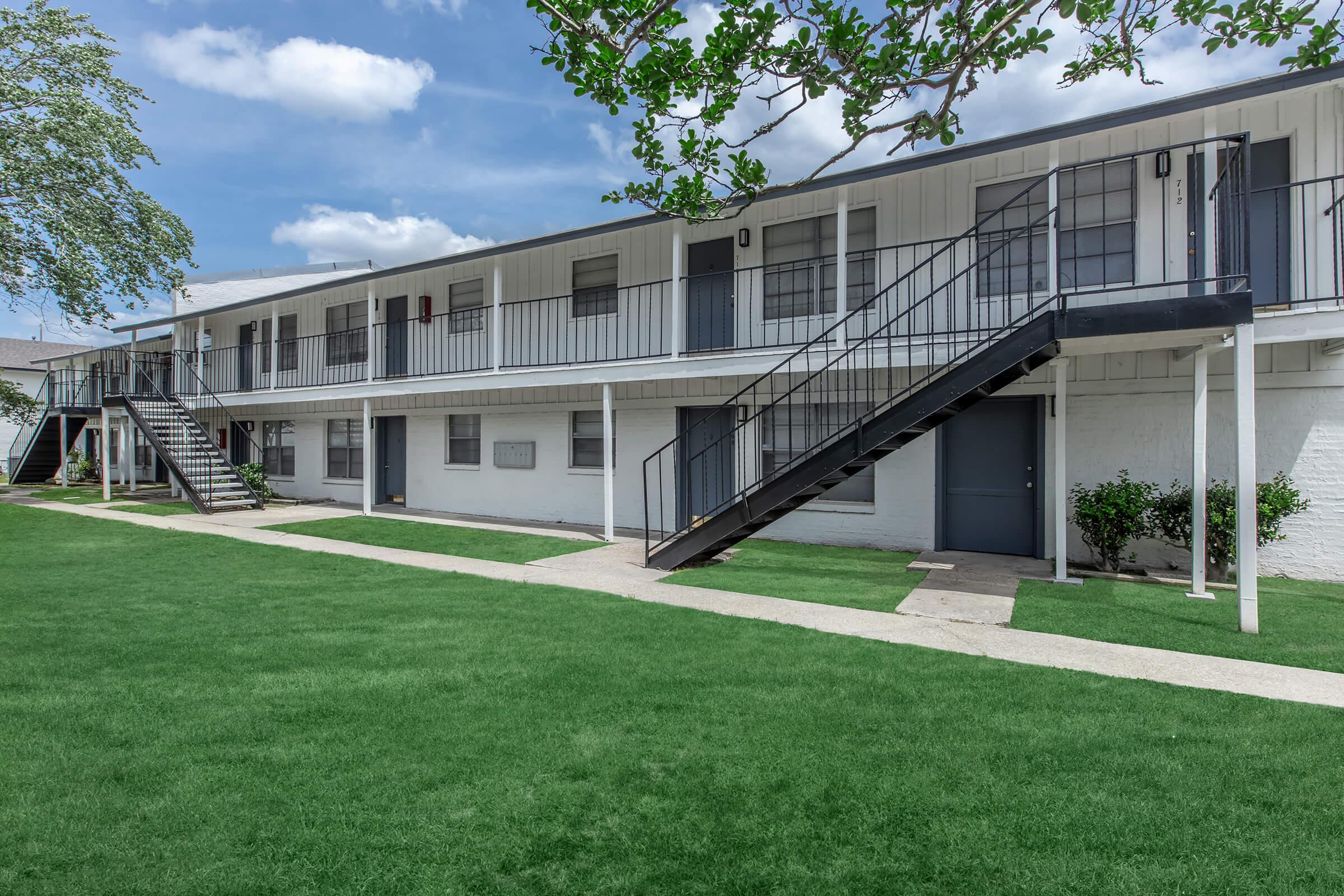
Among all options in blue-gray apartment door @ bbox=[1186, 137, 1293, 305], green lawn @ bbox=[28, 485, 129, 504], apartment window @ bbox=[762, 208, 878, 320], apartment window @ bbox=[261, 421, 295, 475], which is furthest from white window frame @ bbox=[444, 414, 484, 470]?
blue-gray apartment door @ bbox=[1186, 137, 1293, 305]

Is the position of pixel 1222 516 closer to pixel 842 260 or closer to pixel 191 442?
pixel 842 260

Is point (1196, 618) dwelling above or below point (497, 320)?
below

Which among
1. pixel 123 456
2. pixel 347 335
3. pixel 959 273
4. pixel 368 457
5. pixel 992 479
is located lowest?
pixel 992 479

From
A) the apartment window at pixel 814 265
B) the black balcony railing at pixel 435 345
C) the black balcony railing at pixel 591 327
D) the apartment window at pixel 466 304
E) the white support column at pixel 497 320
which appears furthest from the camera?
the apartment window at pixel 466 304

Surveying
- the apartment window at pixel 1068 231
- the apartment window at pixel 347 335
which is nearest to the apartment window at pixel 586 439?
the apartment window at pixel 347 335

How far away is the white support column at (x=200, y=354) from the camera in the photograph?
19.0 m

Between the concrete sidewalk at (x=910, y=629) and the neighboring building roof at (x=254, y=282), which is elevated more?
the neighboring building roof at (x=254, y=282)

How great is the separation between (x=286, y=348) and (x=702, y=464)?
12508 millimetres

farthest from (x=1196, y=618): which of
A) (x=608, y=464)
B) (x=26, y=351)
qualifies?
(x=26, y=351)

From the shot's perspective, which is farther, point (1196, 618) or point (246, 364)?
point (246, 364)

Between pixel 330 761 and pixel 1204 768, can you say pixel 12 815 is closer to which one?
pixel 330 761

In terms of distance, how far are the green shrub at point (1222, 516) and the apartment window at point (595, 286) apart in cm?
832

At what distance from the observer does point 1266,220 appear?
784cm

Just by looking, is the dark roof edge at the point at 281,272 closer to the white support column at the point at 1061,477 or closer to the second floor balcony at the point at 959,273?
the second floor balcony at the point at 959,273
